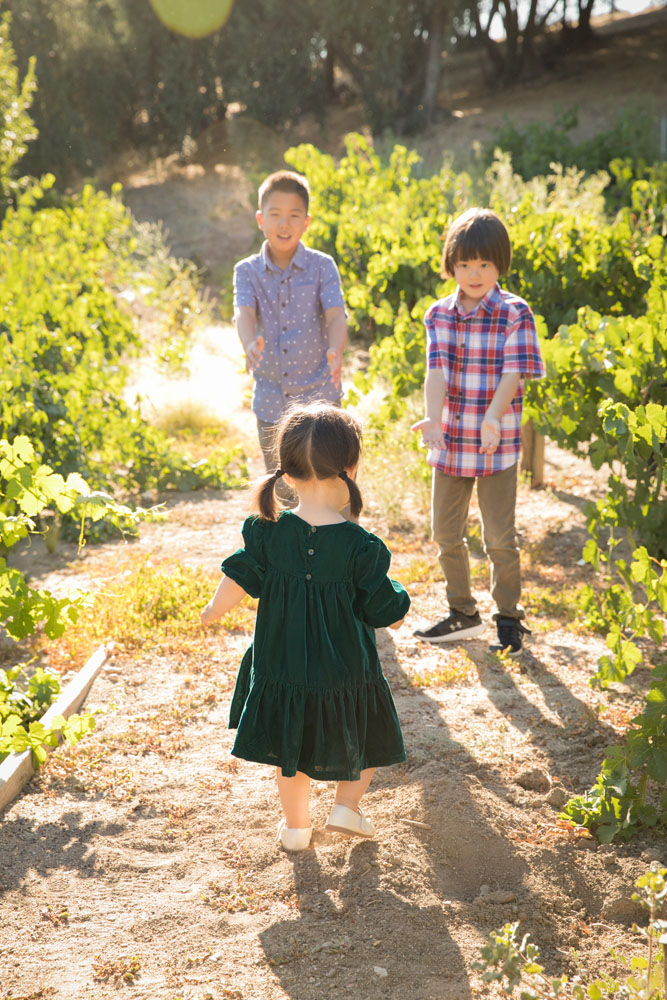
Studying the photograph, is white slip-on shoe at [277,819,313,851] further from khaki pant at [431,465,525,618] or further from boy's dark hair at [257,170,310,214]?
boy's dark hair at [257,170,310,214]

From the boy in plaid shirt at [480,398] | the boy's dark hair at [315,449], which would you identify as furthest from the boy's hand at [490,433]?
the boy's dark hair at [315,449]

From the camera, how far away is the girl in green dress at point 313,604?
235cm

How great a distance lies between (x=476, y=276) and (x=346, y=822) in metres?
2.03

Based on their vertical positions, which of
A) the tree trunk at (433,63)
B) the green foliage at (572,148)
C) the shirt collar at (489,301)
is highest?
the tree trunk at (433,63)

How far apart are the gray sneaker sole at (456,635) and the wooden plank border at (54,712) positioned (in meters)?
1.30

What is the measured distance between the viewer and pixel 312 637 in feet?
7.83

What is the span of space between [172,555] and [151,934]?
9.65 ft

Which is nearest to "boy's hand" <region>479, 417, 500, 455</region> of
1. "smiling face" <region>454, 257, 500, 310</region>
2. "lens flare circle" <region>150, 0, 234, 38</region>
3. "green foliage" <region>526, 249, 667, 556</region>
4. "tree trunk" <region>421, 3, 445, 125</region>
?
"green foliage" <region>526, 249, 667, 556</region>

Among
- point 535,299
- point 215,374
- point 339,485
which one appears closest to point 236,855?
point 339,485

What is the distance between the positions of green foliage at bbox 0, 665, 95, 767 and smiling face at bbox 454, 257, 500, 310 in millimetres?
2045

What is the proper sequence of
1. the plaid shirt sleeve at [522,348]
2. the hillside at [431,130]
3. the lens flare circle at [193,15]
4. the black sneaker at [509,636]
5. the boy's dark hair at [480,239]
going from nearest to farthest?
the boy's dark hair at [480,239], the plaid shirt sleeve at [522,348], the black sneaker at [509,636], the hillside at [431,130], the lens flare circle at [193,15]

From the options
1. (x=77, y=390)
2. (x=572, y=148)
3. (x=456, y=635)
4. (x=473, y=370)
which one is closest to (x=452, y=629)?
(x=456, y=635)

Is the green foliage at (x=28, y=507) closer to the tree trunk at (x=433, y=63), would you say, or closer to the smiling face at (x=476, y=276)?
the smiling face at (x=476, y=276)

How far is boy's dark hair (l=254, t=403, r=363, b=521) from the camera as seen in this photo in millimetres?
2326
